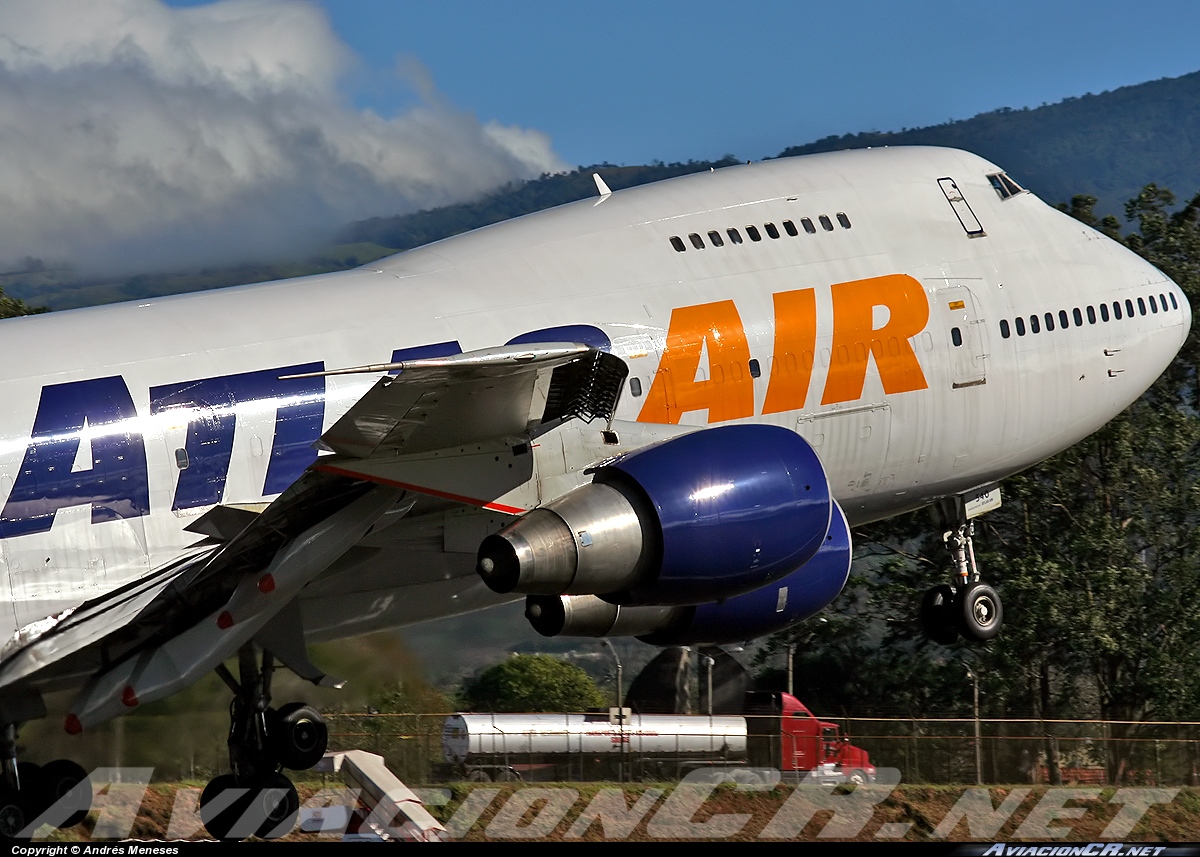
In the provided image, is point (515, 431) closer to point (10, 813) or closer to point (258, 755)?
point (258, 755)

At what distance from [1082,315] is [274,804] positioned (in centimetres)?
995

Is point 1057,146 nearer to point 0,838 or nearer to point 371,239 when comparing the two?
point 371,239

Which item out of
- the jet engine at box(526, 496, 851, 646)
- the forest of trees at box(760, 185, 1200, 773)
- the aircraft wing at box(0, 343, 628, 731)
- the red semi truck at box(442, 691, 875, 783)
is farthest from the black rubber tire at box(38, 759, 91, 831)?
the forest of trees at box(760, 185, 1200, 773)

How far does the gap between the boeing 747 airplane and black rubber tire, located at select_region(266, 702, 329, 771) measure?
24 mm

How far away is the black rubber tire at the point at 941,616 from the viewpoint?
1700cm

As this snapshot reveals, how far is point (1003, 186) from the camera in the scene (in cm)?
1700

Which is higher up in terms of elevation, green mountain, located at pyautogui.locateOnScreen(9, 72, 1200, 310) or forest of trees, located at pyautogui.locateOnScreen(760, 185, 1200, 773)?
green mountain, located at pyautogui.locateOnScreen(9, 72, 1200, 310)

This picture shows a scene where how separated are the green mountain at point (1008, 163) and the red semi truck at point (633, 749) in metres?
55.2

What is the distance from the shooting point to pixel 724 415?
44.7 feet

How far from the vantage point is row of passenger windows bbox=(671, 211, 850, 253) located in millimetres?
14212

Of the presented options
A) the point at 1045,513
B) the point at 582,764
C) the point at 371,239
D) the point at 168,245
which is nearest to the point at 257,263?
the point at 371,239

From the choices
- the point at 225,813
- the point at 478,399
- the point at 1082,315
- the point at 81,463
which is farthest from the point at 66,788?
the point at 1082,315

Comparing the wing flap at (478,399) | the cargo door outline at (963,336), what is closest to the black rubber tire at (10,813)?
the wing flap at (478,399)

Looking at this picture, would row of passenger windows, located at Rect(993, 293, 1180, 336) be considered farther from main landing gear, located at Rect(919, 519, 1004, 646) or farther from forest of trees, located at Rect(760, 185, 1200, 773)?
forest of trees, located at Rect(760, 185, 1200, 773)
